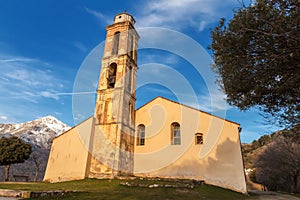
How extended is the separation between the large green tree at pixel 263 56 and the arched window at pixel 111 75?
13.4 m

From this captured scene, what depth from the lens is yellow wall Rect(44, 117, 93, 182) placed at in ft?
59.5

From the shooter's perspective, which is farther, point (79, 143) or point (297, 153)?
point (297, 153)

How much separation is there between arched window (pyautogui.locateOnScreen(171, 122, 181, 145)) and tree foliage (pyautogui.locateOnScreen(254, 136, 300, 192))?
12824 millimetres

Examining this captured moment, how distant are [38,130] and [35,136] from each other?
445 cm

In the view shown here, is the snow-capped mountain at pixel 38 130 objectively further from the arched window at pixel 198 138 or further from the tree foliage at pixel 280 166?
the tree foliage at pixel 280 166

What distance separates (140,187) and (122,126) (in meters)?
6.41

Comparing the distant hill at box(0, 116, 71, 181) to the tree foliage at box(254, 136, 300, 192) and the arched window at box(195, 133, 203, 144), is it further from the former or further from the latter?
the tree foliage at box(254, 136, 300, 192)

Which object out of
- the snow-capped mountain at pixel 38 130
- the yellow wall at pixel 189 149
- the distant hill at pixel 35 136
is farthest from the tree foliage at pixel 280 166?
the snow-capped mountain at pixel 38 130

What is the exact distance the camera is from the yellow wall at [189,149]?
16.5 m

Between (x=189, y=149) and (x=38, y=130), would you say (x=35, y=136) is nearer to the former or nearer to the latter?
(x=38, y=130)

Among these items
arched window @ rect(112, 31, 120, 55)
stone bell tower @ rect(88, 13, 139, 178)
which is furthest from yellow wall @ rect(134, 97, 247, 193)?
arched window @ rect(112, 31, 120, 55)

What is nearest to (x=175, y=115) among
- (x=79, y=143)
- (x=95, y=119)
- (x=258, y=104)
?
(x=95, y=119)

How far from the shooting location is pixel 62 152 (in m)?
20.5

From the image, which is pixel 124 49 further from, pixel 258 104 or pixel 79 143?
pixel 258 104
